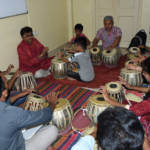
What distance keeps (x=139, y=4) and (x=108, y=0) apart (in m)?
0.90

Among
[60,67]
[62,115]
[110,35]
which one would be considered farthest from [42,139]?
[110,35]

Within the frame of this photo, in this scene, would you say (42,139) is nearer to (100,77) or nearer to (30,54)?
(100,77)

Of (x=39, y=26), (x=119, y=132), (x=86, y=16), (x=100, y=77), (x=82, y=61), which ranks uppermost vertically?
(x=86, y=16)

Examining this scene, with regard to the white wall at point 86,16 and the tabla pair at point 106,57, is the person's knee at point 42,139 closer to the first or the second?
the tabla pair at point 106,57

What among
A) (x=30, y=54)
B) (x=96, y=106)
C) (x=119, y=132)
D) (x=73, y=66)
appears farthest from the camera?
(x=30, y=54)

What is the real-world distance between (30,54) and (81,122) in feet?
6.75

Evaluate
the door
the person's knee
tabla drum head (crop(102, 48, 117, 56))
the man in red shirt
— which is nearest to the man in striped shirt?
tabla drum head (crop(102, 48, 117, 56))

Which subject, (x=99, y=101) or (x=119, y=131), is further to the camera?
(x=99, y=101)

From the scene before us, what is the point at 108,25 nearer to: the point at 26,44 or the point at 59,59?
the point at 59,59

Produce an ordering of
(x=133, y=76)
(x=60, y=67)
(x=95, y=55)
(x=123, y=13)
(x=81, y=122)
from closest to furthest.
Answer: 1. (x=81, y=122)
2. (x=133, y=76)
3. (x=60, y=67)
4. (x=95, y=55)
5. (x=123, y=13)

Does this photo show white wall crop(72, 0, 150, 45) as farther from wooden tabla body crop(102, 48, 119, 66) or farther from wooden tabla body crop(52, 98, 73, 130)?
wooden tabla body crop(52, 98, 73, 130)

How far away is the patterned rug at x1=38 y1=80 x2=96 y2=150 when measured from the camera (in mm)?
2353

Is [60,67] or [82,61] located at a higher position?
[82,61]

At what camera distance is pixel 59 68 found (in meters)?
3.78
